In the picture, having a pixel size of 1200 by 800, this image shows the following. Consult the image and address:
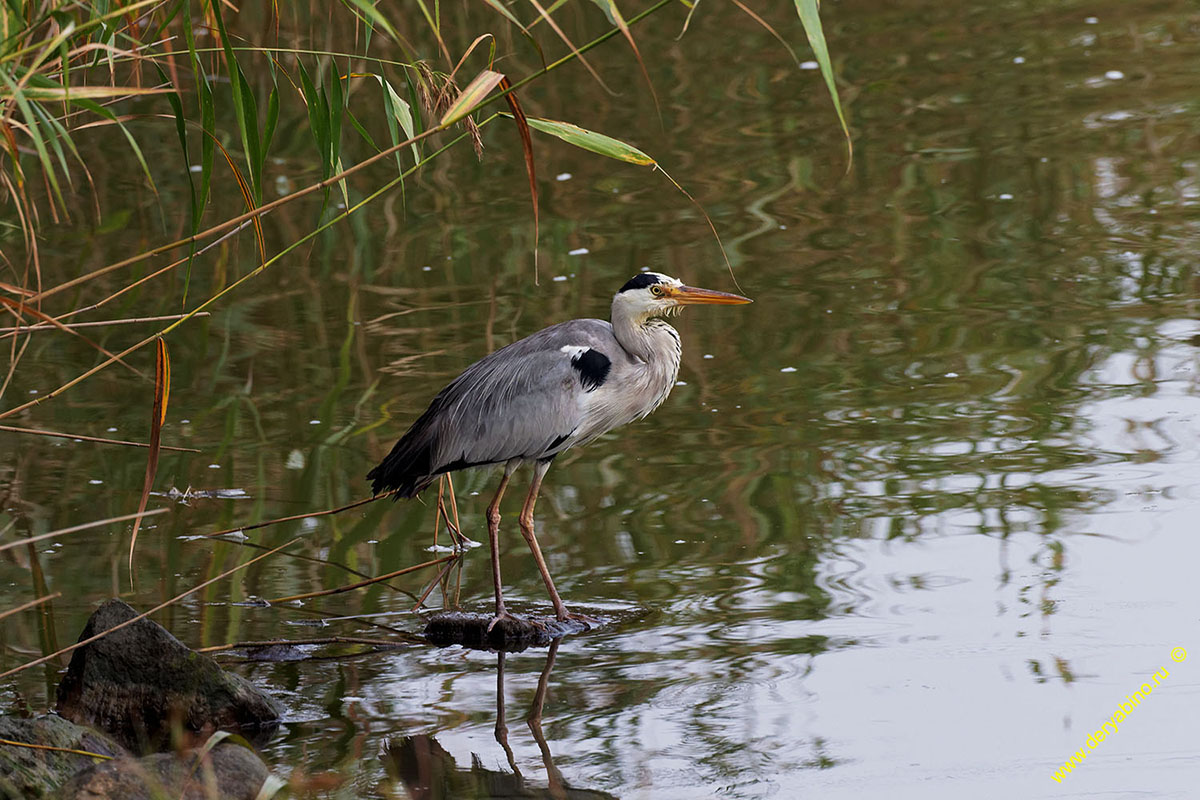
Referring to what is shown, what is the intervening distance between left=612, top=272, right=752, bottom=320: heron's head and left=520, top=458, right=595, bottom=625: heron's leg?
2.13 ft

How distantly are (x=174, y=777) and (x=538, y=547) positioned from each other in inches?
77.4

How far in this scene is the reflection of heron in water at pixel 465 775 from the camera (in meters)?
4.57

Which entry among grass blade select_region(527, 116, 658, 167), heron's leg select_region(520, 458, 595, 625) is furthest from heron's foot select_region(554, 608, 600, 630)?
grass blade select_region(527, 116, 658, 167)

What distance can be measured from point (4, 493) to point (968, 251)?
5130 mm

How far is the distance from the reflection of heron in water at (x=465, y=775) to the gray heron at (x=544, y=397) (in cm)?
96

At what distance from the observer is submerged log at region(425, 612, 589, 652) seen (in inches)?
220

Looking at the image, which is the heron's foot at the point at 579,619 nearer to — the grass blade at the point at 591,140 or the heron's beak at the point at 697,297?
the heron's beak at the point at 697,297

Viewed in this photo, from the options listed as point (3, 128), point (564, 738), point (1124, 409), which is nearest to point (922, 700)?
point (564, 738)

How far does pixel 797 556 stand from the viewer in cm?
597

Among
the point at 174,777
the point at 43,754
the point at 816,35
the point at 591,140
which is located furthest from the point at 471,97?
the point at 43,754

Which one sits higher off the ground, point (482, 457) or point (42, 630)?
point (482, 457)

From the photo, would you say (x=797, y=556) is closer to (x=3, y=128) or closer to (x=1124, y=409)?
(x=1124, y=409)

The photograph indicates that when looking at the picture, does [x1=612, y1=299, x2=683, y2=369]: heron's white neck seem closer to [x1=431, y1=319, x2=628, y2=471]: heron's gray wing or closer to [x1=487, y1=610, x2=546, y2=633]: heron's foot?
[x1=431, y1=319, x2=628, y2=471]: heron's gray wing

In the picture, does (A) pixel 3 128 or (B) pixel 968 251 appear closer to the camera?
(A) pixel 3 128
